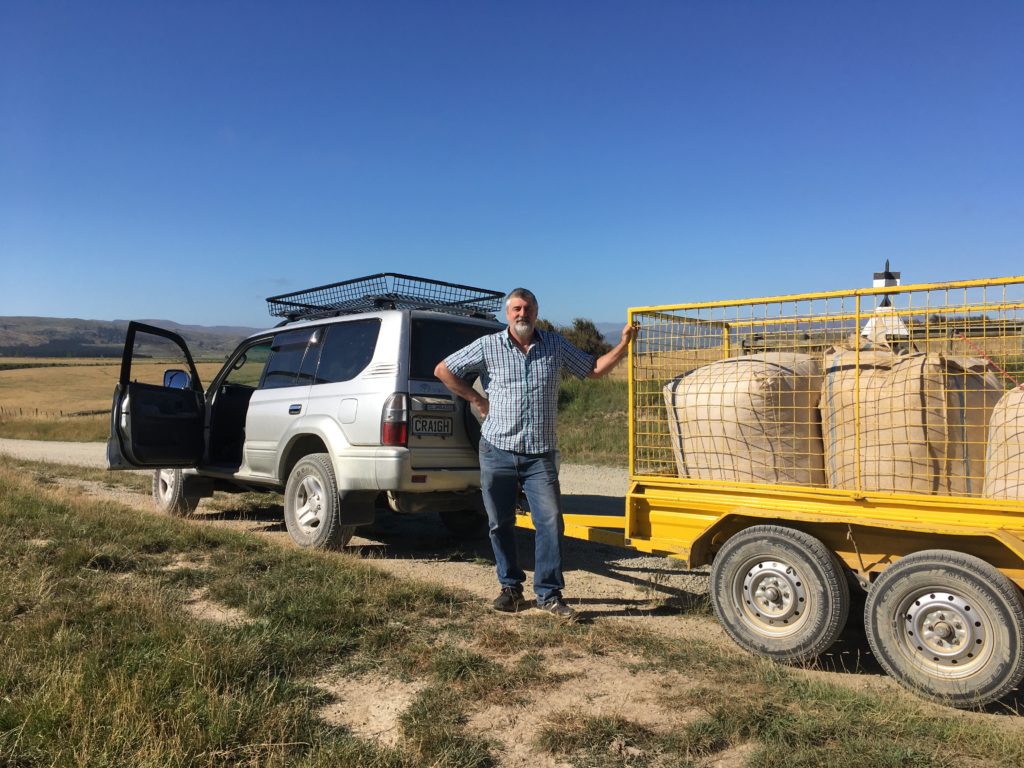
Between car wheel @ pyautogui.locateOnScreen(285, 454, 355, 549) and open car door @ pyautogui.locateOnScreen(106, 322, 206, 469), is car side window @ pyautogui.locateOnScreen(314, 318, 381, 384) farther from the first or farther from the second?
open car door @ pyautogui.locateOnScreen(106, 322, 206, 469)

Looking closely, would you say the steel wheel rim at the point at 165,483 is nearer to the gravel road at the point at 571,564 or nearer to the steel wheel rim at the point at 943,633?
the gravel road at the point at 571,564

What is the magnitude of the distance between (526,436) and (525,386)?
0.32 meters

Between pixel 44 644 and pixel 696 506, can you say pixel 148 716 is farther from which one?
pixel 696 506

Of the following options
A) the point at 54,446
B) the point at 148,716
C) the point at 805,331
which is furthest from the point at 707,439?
the point at 54,446

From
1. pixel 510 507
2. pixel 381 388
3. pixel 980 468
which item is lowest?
pixel 510 507

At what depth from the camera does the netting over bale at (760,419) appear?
4250 mm

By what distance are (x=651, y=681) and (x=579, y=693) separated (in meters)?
0.41

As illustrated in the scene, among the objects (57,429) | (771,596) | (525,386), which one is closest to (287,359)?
(525,386)

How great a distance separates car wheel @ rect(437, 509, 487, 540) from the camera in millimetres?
7621

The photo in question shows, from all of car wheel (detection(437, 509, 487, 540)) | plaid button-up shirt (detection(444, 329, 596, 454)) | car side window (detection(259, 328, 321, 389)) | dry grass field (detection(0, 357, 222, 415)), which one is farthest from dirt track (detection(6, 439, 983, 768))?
dry grass field (detection(0, 357, 222, 415))

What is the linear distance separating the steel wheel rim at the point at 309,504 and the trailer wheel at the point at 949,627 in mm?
4212

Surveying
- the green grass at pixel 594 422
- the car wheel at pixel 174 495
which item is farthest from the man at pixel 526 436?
the green grass at pixel 594 422

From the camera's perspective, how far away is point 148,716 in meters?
2.91

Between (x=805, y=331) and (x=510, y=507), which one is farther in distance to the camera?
(x=510, y=507)
